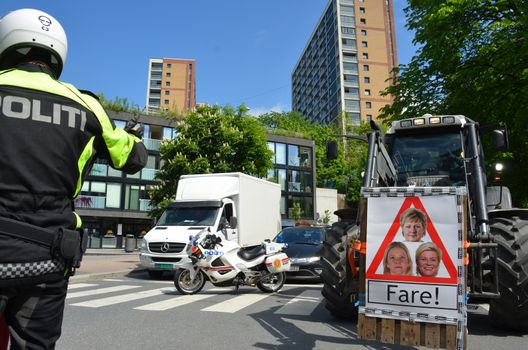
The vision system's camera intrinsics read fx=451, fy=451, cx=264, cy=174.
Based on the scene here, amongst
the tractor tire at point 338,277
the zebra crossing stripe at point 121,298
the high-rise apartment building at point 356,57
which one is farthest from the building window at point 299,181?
the tractor tire at point 338,277

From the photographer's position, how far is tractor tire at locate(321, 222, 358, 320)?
18.4 ft

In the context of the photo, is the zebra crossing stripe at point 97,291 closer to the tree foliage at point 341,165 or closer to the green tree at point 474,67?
the green tree at point 474,67

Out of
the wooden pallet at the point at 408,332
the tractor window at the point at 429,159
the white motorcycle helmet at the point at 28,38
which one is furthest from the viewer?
the tractor window at the point at 429,159

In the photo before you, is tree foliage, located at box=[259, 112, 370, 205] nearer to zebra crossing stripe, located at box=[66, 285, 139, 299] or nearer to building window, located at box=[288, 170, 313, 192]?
building window, located at box=[288, 170, 313, 192]

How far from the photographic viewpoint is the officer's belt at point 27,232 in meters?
1.83

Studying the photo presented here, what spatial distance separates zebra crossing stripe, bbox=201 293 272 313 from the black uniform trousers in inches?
195

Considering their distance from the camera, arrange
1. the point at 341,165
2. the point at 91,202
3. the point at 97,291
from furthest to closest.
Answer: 1. the point at 341,165
2. the point at 91,202
3. the point at 97,291

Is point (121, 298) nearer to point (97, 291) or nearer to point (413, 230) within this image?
point (97, 291)

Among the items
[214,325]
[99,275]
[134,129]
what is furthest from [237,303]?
[99,275]

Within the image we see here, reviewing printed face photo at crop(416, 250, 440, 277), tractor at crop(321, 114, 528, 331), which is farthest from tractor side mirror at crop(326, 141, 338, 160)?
printed face photo at crop(416, 250, 440, 277)

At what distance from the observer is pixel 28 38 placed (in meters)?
2.12

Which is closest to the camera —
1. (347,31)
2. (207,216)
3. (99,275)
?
(99,275)

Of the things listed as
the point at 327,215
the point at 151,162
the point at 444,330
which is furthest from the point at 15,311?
the point at 327,215

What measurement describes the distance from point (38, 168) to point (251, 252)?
7.82m
